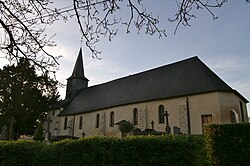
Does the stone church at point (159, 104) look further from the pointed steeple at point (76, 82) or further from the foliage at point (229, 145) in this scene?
the foliage at point (229, 145)

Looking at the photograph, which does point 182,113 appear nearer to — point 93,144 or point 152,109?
point 152,109

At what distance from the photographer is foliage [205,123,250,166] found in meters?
5.96

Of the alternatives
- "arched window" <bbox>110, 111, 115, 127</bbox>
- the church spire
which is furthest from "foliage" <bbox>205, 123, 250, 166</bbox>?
the church spire

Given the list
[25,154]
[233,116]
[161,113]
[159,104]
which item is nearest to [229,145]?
[25,154]

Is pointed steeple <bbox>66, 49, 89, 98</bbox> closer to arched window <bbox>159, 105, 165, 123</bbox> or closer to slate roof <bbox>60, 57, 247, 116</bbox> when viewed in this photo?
slate roof <bbox>60, 57, 247, 116</bbox>

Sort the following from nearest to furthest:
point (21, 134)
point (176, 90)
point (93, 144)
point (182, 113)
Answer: point (93, 144) < point (182, 113) < point (176, 90) < point (21, 134)

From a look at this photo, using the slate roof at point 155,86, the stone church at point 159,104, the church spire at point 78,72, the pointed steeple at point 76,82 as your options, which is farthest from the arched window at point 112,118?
the church spire at point 78,72

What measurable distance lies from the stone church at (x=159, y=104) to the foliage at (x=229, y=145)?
11.4 m

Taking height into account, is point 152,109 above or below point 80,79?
below

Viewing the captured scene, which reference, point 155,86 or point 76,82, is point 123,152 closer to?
point 155,86

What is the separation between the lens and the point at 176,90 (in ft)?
66.1

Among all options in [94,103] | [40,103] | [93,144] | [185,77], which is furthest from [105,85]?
[93,144]

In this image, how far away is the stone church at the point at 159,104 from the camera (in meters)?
18.0

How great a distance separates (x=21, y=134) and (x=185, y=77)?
24.6 m
